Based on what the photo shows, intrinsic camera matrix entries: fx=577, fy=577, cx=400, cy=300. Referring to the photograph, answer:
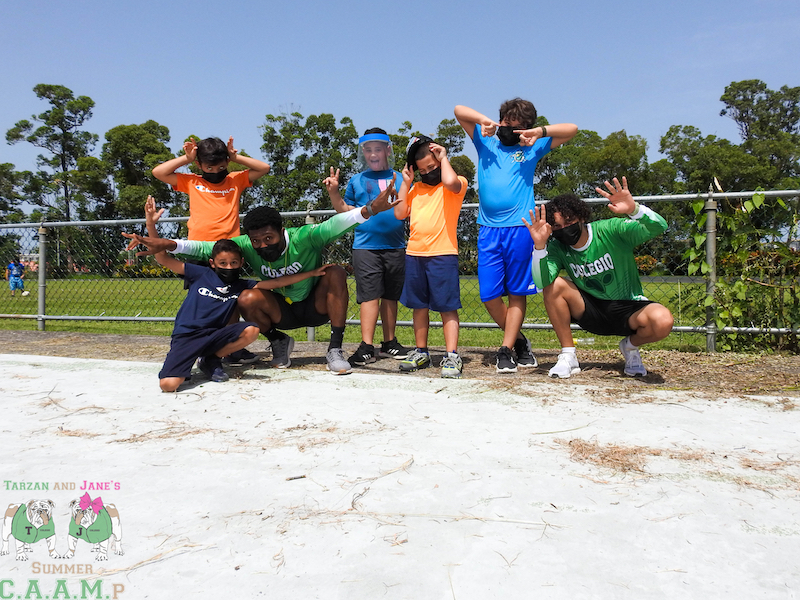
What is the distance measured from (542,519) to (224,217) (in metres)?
3.76

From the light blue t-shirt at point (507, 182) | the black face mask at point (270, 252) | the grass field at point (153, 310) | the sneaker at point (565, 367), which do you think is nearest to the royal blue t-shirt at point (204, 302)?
the black face mask at point (270, 252)

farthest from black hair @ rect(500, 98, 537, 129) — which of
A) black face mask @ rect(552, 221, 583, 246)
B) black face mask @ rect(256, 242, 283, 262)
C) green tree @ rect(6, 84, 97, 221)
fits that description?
green tree @ rect(6, 84, 97, 221)

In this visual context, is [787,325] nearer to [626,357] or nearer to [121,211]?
[626,357]

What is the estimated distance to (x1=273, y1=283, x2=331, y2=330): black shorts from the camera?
4.70 meters

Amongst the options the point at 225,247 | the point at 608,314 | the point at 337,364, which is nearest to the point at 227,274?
the point at 225,247

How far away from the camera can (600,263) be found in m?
4.12

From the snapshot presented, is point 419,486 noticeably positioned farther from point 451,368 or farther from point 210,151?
A: point 210,151

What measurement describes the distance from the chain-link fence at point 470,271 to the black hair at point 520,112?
1.14 meters

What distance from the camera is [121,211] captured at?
109 feet

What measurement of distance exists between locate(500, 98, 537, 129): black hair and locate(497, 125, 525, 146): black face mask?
6 centimetres

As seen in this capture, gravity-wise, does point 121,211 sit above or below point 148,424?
above

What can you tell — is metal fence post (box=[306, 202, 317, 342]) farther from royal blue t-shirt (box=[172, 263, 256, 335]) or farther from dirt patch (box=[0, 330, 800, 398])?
royal blue t-shirt (box=[172, 263, 256, 335])

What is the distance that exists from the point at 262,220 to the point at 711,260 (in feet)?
12.4

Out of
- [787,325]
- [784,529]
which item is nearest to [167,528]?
[784,529]
